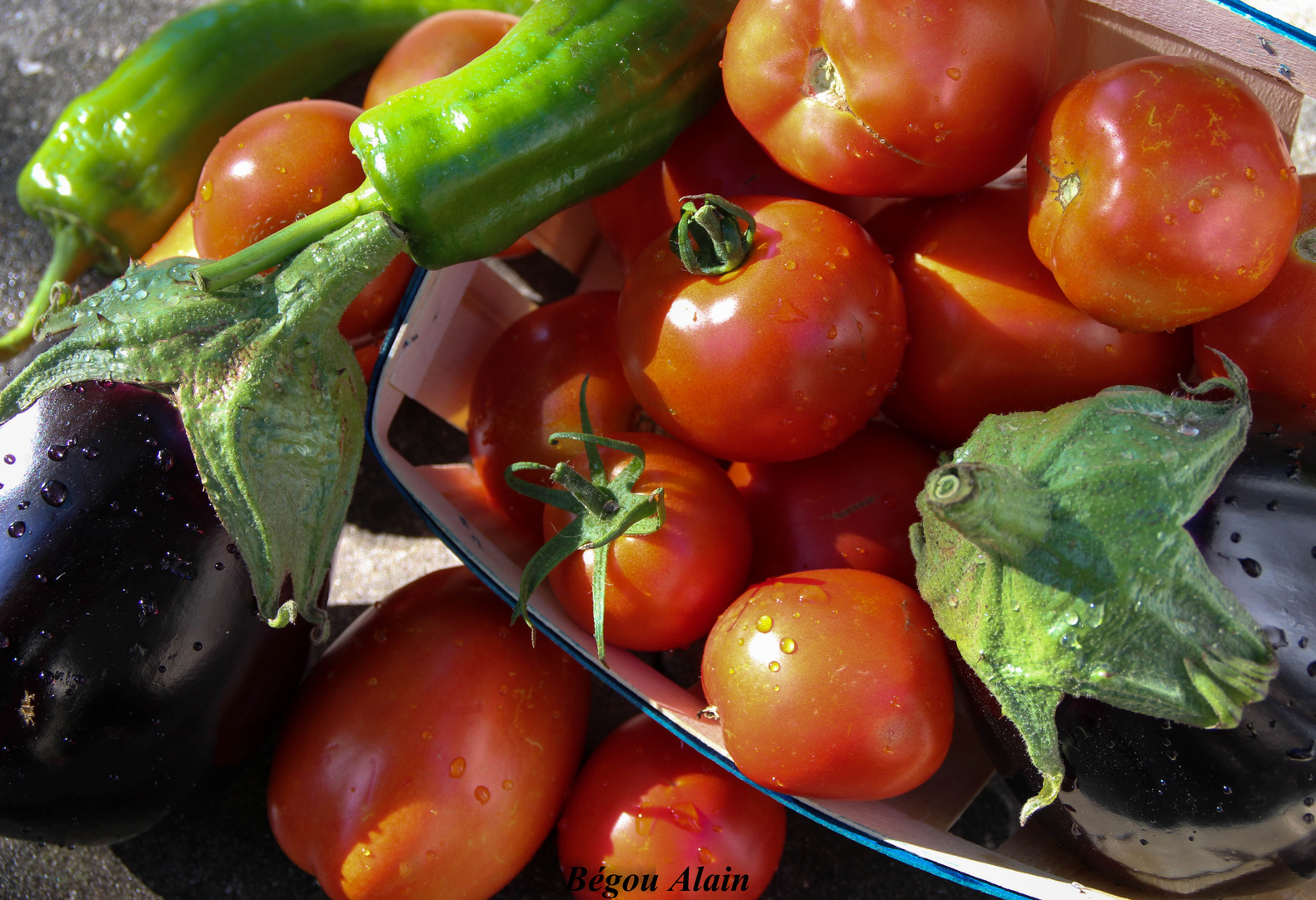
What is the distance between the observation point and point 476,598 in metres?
1.19

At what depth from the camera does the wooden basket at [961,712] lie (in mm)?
886

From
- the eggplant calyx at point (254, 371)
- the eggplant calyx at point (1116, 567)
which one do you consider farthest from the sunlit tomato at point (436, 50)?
the eggplant calyx at point (1116, 567)

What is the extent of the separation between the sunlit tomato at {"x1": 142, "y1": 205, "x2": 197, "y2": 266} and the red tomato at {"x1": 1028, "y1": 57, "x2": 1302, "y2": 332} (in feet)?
3.69

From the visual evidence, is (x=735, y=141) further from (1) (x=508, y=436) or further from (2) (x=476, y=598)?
(2) (x=476, y=598)

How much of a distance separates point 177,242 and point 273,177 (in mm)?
353

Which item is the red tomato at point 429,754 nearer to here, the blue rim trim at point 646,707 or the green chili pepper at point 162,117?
the blue rim trim at point 646,707

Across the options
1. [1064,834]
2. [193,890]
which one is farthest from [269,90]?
[1064,834]

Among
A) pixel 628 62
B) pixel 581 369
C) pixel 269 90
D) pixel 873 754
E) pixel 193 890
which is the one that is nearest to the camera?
pixel 873 754

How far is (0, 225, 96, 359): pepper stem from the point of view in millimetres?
1310

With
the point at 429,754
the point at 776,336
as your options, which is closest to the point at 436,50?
the point at 776,336

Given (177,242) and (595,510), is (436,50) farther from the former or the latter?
(595,510)

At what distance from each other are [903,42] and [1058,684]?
59 centimetres

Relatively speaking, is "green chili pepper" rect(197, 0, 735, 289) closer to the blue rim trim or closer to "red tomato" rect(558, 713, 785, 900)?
the blue rim trim

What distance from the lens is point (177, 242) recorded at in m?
1.30
